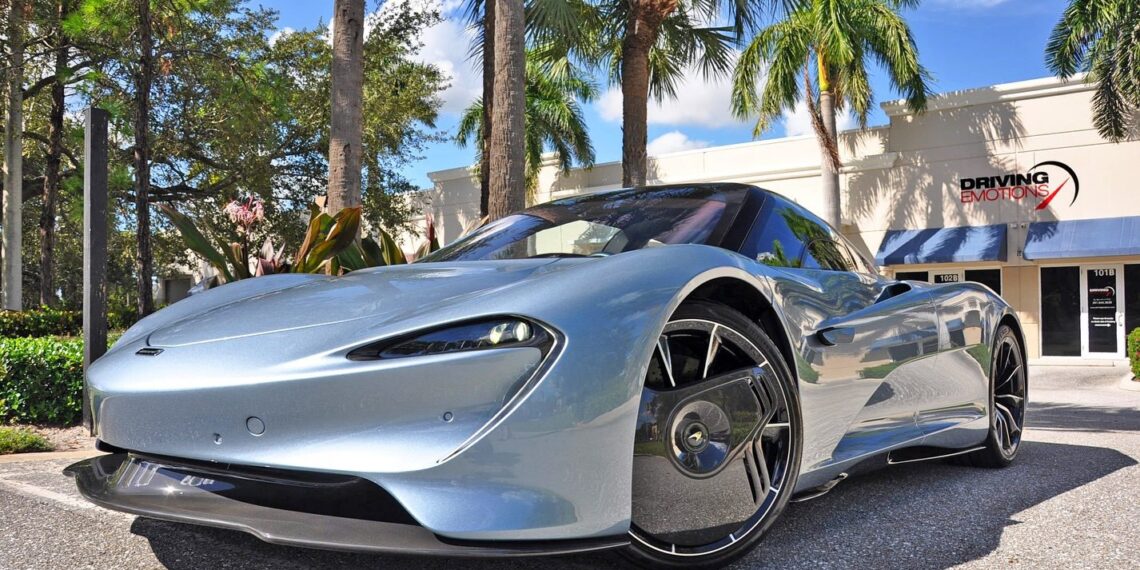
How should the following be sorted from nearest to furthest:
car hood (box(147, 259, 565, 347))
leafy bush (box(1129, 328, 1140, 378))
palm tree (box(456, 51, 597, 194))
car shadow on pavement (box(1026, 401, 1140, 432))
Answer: car hood (box(147, 259, 565, 347))
car shadow on pavement (box(1026, 401, 1140, 432))
leafy bush (box(1129, 328, 1140, 378))
palm tree (box(456, 51, 597, 194))

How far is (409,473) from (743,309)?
125cm

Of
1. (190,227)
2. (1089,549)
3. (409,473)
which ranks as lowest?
(1089,549)

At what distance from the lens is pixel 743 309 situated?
265 centimetres

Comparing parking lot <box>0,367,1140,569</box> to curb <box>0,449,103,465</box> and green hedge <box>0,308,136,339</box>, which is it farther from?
green hedge <box>0,308,136,339</box>

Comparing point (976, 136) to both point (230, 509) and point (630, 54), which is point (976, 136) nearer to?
point (630, 54)

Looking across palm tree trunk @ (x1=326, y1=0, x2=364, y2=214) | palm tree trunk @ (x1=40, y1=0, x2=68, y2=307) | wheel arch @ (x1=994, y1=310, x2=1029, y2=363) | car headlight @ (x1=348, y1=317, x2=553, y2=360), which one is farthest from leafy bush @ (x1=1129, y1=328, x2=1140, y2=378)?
palm tree trunk @ (x1=40, y1=0, x2=68, y2=307)

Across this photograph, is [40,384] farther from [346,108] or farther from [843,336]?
[843,336]

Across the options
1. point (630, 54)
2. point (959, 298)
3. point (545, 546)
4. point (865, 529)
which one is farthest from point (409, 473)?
point (630, 54)

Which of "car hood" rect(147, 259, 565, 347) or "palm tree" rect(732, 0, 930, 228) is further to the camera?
"palm tree" rect(732, 0, 930, 228)

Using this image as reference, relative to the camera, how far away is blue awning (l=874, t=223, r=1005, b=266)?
17828 millimetres

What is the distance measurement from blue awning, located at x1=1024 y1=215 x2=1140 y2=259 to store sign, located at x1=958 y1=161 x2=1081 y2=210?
1.77 feet

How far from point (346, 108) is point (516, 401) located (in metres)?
6.46

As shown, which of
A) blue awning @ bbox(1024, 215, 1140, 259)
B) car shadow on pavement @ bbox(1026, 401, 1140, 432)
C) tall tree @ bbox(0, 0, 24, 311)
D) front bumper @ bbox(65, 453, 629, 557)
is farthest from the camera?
tall tree @ bbox(0, 0, 24, 311)

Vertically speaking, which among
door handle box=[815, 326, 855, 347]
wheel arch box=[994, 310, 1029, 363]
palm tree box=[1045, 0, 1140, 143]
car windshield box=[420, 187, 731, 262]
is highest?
palm tree box=[1045, 0, 1140, 143]
